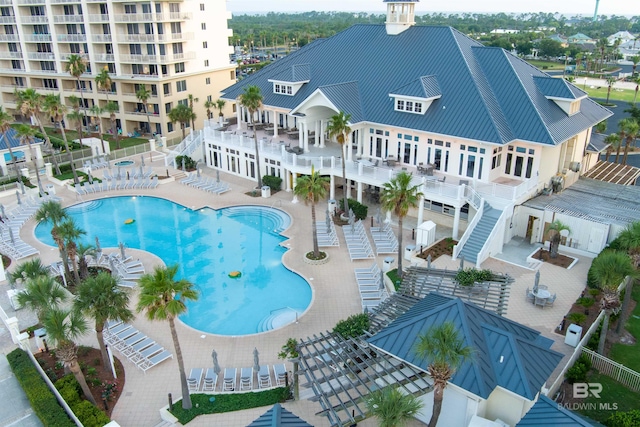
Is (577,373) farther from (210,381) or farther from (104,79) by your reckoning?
(104,79)

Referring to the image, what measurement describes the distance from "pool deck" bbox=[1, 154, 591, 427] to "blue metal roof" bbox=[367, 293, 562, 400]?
11.4ft

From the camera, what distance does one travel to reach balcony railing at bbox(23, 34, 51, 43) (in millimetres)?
63594

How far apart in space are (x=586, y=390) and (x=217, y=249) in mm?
23362

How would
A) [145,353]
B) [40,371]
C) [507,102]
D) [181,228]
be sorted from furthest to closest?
[181,228], [507,102], [145,353], [40,371]

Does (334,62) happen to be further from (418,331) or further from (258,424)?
(258,424)

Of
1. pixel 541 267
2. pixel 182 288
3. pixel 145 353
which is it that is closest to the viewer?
pixel 182 288

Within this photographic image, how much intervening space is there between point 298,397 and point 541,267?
1742cm

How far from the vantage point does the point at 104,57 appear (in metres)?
60.6

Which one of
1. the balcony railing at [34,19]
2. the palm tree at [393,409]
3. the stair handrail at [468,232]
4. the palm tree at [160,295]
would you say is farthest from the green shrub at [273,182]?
the balcony railing at [34,19]

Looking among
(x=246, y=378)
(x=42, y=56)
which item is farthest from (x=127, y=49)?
(x=246, y=378)

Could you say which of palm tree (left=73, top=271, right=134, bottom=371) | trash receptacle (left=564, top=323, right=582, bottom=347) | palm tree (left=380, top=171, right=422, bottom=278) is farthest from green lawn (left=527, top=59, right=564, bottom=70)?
palm tree (left=73, top=271, right=134, bottom=371)

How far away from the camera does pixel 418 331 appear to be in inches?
740

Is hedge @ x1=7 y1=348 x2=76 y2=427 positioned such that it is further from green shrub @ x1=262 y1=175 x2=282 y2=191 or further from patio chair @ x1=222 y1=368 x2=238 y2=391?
green shrub @ x1=262 y1=175 x2=282 y2=191

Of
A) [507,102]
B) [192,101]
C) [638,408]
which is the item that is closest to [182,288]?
[638,408]
